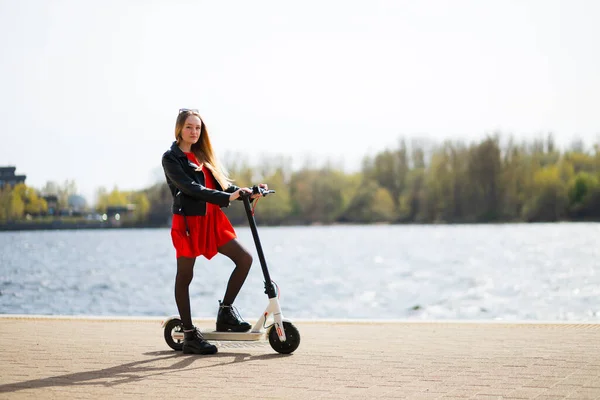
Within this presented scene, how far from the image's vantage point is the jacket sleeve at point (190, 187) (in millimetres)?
7277

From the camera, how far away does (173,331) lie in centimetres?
→ 774

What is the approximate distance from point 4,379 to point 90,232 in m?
133

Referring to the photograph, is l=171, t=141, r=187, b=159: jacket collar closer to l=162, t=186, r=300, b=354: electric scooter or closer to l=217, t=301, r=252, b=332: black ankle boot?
l=162, t=186, r=300, b=354: electric scooter

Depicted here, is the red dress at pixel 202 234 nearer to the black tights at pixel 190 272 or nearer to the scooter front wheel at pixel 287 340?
the black tights at pixel 190 272

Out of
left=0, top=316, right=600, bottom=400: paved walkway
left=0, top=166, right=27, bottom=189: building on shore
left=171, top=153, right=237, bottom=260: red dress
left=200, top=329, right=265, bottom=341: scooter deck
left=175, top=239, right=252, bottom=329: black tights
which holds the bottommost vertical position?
left=0, top=316, right=600, bottom=400: paved walkway

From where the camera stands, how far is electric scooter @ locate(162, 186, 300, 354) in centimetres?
729

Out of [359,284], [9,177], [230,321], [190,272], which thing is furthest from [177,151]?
[9,177]

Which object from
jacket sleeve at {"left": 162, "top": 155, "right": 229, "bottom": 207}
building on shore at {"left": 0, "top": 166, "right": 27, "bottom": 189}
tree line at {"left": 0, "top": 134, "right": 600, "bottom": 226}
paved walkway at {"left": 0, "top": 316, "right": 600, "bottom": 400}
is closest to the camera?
paved walkway at {"left": 0, "top": 316, "right": 600, "bottom": 400}

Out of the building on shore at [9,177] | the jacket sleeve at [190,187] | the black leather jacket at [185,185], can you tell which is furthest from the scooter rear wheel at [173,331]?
the building on shore at [9,177]

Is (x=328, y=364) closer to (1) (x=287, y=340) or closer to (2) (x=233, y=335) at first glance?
(1) (x=287, y=340)

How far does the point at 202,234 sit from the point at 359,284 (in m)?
31.3

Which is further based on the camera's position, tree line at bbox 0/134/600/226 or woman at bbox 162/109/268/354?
tree line at bbox 0/134/600/226

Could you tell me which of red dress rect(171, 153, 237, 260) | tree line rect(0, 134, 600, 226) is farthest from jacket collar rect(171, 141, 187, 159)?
tree line rect(0, 134, 600, 226)

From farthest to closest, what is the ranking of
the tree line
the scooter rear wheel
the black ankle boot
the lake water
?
1. the tree line
2. the lake water
3. the scooter rear wheel
4. the black ankle boot
